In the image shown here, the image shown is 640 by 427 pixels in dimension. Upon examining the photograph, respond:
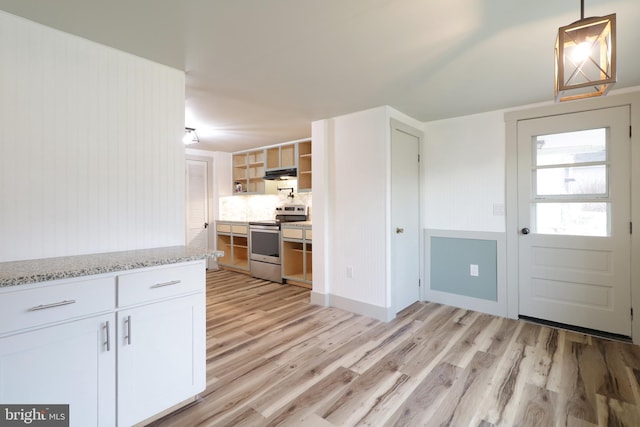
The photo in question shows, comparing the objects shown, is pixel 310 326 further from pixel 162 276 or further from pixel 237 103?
pixel 237 103


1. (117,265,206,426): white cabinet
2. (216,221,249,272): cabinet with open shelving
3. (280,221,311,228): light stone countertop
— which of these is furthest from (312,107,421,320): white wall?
(216,221,249,272): cabinet with open shelving

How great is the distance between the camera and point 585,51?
1280 mm

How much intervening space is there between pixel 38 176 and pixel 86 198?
9.8 inches

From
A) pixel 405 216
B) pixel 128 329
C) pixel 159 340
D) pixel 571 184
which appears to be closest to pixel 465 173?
pixel 405 216

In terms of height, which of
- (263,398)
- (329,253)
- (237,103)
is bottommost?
(263,398)

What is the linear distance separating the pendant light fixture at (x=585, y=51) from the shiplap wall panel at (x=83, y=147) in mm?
2340

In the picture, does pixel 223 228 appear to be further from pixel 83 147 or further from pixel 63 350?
pixel 63 350

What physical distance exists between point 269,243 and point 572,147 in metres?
Result: 3.93

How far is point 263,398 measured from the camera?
6.37ft

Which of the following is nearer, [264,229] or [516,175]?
[516,175]

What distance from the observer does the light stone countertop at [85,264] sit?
1.32 m

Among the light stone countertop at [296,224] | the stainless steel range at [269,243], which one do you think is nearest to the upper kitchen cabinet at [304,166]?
the stainless steel range at [269,243]

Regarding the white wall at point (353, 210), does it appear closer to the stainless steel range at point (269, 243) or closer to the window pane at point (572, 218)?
the stainless steel range at point (269, 243)

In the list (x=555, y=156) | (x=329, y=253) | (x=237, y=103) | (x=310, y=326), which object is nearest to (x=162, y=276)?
(x=310, y=326)
